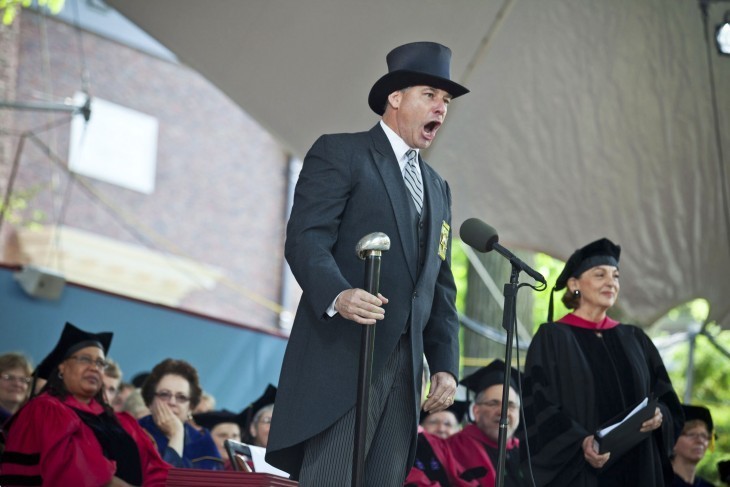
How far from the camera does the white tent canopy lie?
277 inches

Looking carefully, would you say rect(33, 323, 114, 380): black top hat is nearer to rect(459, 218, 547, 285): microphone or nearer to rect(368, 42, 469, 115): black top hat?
rect(459, 218, 547, 285): microphone

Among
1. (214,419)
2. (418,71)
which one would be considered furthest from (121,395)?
(418,71)

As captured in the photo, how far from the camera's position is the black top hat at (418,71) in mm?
3660

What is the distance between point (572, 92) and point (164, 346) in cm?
387

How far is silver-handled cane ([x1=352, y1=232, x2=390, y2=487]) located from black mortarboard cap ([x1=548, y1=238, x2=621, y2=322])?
2.53 m

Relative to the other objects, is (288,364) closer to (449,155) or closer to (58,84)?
(449,155)

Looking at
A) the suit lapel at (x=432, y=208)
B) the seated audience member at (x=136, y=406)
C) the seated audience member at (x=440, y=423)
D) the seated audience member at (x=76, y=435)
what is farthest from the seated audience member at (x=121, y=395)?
the suit lapel at (x=432, y=208)

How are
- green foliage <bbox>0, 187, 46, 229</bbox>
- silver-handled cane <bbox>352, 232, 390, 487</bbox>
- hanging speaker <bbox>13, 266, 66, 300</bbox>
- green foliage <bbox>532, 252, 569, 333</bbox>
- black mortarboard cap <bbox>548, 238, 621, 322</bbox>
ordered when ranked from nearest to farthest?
1. silver-handled cane <bbox>352, 232, 390, 487</bbox>
2. black mortarboard cap <bbox>548, 238, 621, 322</bbox>
3. hanging speaker <bbox>13, 266, 66, 300</bbox>
4. green foliage <bbox>532, 252, 569, 333</bbox>
5. green foliage <bbox>0, 187, 46, 229</bbox>

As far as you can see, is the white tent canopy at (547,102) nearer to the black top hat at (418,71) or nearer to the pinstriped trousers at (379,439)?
the black top hat at (418,71)

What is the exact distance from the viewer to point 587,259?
219 inches

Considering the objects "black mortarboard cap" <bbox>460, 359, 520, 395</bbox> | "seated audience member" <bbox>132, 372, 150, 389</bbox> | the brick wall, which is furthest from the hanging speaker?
the brick wall

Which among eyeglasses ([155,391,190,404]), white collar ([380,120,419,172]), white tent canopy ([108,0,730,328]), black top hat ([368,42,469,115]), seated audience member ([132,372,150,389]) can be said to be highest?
white tent canopy ([108,0,730,328])

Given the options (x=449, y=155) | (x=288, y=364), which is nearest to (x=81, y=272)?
(x=449, y=155)

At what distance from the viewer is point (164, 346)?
361 inches
